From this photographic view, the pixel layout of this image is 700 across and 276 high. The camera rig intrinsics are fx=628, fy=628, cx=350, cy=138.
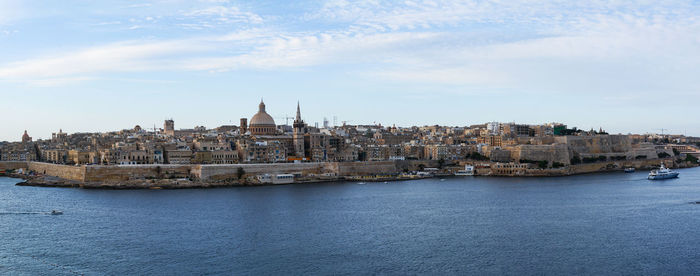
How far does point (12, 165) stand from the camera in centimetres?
4188

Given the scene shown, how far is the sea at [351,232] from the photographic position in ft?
46.7

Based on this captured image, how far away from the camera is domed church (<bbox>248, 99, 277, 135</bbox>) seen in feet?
149

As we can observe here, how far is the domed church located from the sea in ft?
58.0

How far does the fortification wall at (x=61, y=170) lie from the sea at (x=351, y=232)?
355 cm

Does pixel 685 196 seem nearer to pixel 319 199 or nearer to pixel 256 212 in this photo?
pixel 319 199

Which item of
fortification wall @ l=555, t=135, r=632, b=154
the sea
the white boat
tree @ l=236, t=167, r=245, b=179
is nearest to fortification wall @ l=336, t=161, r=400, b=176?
the white boat

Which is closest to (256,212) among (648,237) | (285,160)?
(648,237)

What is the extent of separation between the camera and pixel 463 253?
15305 millimetres

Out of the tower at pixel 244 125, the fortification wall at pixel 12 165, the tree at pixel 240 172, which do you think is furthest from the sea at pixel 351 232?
the tower at pixel 244 125

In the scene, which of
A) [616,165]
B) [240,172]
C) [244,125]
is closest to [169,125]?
[244,125]

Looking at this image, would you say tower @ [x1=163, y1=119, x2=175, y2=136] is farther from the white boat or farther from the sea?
the white boat

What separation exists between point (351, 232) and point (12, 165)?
108 feet

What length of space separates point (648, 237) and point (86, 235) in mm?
15338

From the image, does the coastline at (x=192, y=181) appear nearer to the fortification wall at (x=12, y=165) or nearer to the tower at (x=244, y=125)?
the fortification wall at (x=12, y=165)
